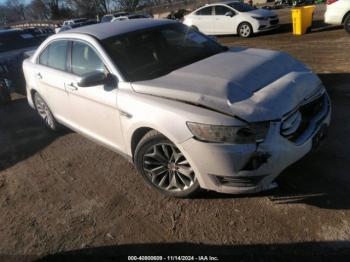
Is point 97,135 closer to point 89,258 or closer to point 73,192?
point 73,192

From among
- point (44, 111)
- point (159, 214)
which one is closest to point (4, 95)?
point (44, 111)

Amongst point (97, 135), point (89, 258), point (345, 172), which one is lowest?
point (89, 258)

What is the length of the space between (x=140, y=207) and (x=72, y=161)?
1670 millimetres

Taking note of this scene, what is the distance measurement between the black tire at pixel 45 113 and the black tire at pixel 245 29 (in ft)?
33.6

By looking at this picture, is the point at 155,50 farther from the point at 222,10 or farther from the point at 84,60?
the point at 222,10

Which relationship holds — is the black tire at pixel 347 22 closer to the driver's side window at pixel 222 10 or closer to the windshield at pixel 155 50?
the driver's side window at pixel 222 10

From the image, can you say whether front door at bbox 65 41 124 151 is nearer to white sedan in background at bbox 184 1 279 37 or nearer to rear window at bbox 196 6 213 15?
white sedan in background at bbox 184 1 279 37

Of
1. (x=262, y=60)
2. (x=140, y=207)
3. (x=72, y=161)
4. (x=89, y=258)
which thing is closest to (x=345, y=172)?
(x=262, y=60)

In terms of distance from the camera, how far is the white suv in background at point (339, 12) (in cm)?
1088

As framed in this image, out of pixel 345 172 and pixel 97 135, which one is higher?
pixel 97 135

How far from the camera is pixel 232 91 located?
129 inches

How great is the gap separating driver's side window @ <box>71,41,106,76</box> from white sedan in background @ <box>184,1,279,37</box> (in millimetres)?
10398

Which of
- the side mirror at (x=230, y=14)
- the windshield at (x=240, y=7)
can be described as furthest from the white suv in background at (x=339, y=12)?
the side mirror at (x=230, y=14)

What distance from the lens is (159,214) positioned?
3.55 metres
